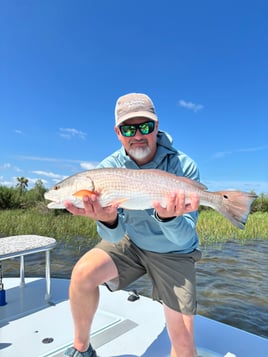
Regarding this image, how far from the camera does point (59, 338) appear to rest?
9.07 ft

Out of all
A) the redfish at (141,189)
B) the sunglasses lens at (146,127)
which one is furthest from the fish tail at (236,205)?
the sunglasses lens at (146,127)

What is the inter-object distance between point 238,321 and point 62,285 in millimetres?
2807

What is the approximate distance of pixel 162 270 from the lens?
2387 millimetres

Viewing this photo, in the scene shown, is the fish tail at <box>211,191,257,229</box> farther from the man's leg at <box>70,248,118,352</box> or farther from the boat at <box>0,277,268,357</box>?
the boat at <box>0,277,268,357</box>

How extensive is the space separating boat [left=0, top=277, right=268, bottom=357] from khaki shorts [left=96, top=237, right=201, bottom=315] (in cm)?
56

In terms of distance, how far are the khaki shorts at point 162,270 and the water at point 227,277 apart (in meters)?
2.98

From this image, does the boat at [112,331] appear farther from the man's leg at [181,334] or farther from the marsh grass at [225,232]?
the marsh grass at [225,232]

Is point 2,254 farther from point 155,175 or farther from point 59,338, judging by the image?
point 155,175

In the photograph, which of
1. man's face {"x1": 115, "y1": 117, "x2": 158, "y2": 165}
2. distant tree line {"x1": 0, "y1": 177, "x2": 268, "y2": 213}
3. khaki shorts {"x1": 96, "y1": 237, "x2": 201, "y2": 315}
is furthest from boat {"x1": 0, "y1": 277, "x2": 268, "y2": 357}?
distant tree line {"x1": 0, "y1": 177, "x2": 268, "y2": 213}

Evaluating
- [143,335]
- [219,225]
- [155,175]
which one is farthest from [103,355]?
[219,225]

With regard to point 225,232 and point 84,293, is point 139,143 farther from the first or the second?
point 225,232

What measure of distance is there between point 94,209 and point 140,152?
0.57m

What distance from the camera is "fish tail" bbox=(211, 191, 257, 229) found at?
6.50 ft

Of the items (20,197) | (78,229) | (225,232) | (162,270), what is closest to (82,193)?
(162,270)
